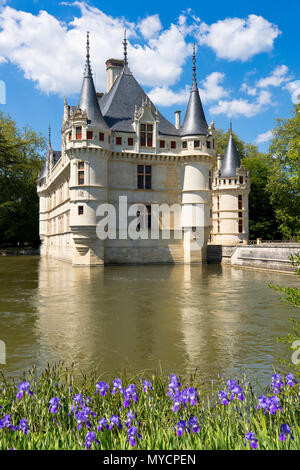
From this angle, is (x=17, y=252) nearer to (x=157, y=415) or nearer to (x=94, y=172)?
(x=94, y=172)

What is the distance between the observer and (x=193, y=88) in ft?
101

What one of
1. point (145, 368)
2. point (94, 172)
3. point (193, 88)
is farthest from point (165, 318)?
point (193, 88)

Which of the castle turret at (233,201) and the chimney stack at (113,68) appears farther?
the castle turret at (233,201)

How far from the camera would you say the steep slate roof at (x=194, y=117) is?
30.3 meters

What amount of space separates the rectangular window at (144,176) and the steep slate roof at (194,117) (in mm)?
3862

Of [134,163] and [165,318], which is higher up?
[134,163]

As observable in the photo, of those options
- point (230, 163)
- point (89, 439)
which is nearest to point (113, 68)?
point (230, 163)

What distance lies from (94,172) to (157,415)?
24.8 meters

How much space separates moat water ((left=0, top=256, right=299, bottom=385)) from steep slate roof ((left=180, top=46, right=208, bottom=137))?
17.3 metres

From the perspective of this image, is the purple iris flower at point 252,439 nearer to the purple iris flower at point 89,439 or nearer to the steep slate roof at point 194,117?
the purple iris flower at point 89,439

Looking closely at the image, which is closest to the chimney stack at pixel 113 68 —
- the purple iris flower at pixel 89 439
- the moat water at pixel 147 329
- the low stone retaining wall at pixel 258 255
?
the low stone retaining wall at pixel 258 255

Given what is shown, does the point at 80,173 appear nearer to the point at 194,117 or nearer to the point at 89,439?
the point at 194,117
